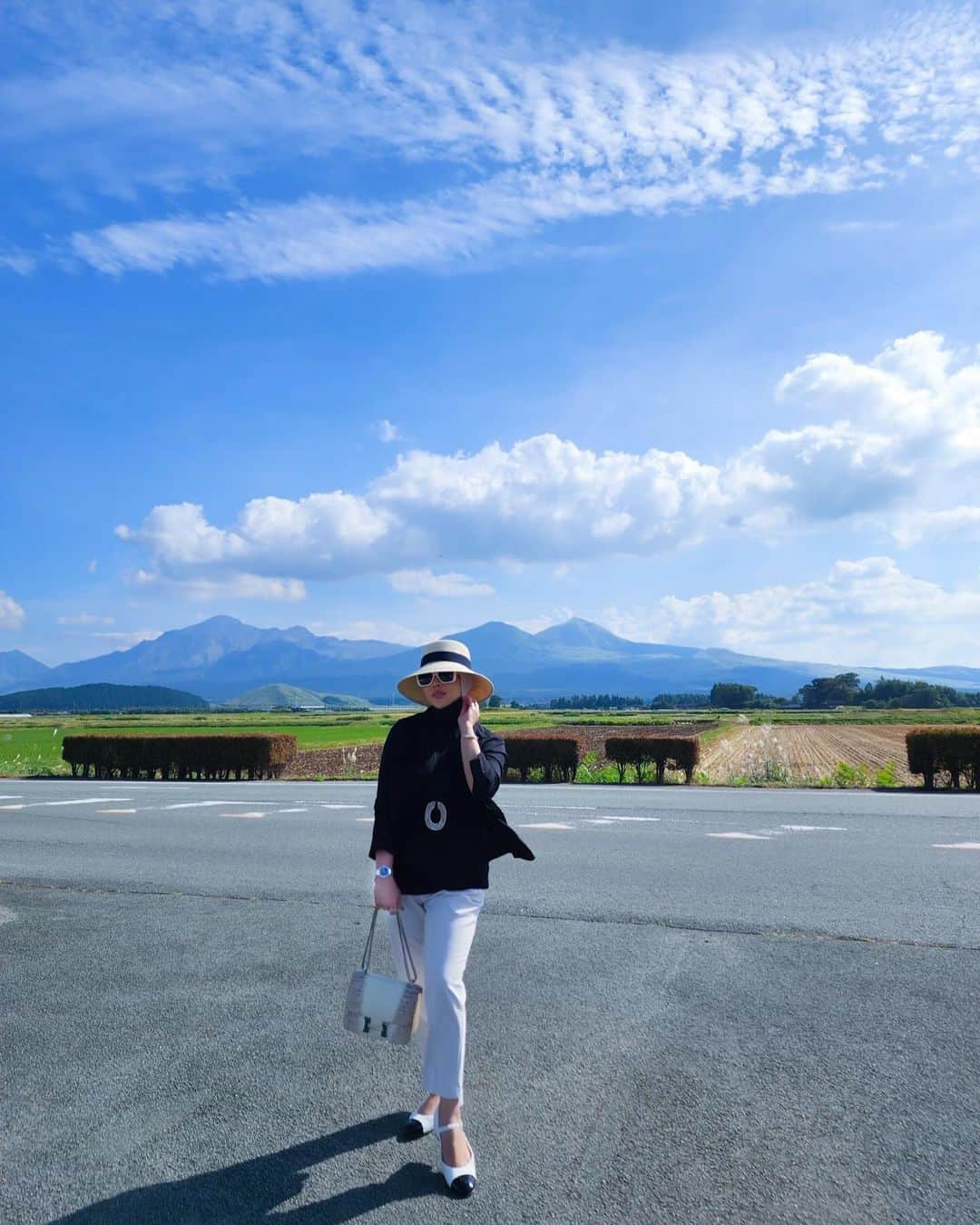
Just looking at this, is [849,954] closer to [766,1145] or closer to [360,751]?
[766,1145]

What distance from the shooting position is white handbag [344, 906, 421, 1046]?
387cm

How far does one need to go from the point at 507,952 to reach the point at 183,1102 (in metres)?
2.81

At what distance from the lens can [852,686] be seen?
617ft

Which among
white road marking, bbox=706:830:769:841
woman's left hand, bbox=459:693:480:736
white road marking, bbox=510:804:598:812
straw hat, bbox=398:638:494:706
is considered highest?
straw hat, bbox=398:638:494:706

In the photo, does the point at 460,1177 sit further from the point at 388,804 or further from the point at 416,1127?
the point at 388,804

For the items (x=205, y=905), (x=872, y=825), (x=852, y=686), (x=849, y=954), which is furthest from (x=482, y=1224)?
(x=852, y=686)

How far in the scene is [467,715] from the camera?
4.06 meters

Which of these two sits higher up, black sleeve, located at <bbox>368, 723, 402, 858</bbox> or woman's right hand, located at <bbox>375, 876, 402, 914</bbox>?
black sleeve, located at <bbox>368, 723, 402, 858</bbox>

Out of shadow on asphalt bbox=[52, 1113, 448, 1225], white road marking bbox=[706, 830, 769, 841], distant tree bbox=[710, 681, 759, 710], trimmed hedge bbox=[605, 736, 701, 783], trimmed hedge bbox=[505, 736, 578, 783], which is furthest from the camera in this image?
distant tree bbox=[710, 681, 759, 710]

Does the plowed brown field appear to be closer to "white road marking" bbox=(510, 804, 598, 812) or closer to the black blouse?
"white road marking" bbox=(510, 804, 598, 812)

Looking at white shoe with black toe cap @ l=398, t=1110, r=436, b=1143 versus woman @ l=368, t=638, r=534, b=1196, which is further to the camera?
white shoe with black toe cap @ l=398, t=1110, r=436, b=1143

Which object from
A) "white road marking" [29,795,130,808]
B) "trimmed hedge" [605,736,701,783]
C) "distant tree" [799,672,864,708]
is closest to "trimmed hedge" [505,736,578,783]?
"trimmed hedge" [605,736,701,783]

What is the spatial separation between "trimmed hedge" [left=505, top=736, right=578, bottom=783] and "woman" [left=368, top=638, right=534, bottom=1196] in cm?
2093

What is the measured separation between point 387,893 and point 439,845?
29cm
